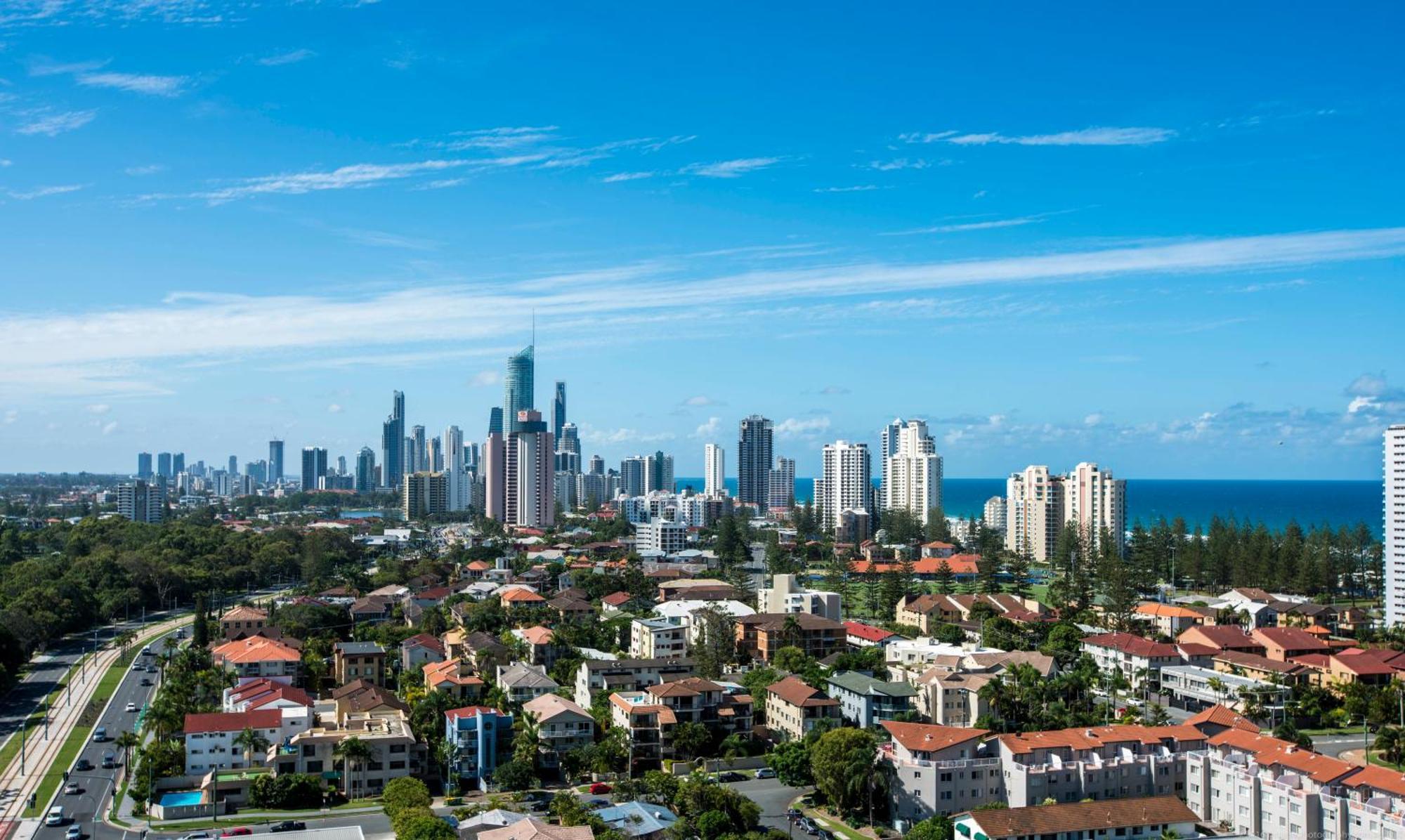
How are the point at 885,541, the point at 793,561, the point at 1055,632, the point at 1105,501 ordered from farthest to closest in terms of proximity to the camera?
the point at 885,541 < the point at 1105,501 < the point at 793,561 < the point at 1055,632

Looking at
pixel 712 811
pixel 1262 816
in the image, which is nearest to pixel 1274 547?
pixel 1262 816

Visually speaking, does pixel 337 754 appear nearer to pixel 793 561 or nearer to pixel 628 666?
pixel 628 666

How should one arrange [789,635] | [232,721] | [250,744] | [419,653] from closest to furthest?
[250,744], [232,721], [419,653], [789,635]

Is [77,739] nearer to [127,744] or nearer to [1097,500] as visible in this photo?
[127,744]

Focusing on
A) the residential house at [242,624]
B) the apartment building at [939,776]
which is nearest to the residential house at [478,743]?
the apartment building at [939,776]

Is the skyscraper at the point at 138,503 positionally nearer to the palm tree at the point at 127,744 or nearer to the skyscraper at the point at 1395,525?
the palm tree at the point at 127,744

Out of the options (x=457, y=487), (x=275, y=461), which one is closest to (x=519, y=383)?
(x=457, y=487)
